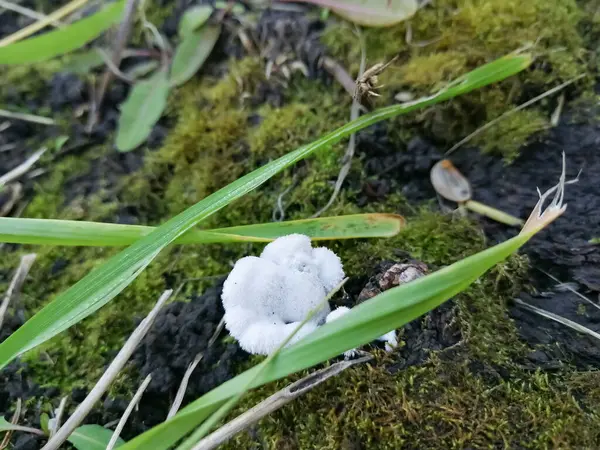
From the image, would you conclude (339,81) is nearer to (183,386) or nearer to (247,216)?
(247,216)

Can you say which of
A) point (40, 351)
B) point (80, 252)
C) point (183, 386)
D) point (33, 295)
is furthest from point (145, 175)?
point (183, 386)

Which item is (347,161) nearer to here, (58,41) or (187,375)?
(187,375)

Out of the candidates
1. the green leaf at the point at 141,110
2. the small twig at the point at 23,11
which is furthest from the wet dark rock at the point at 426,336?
the small twig at the point at 23,11

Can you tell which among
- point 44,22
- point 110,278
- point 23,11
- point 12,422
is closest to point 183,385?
point 110,278

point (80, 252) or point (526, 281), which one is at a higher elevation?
point (80, 252)

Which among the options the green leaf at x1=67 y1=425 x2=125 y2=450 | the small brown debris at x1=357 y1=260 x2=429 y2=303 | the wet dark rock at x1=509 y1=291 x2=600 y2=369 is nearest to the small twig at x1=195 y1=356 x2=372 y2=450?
the small brown debris at x1=357 y1=260 x2=429 y2=303

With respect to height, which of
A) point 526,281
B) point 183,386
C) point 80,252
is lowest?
point 526,281

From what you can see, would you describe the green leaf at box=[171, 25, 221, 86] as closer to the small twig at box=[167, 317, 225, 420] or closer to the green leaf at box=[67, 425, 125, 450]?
the small twig at box=[167, 317, 225, 420]

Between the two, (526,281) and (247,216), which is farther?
(247,216)
